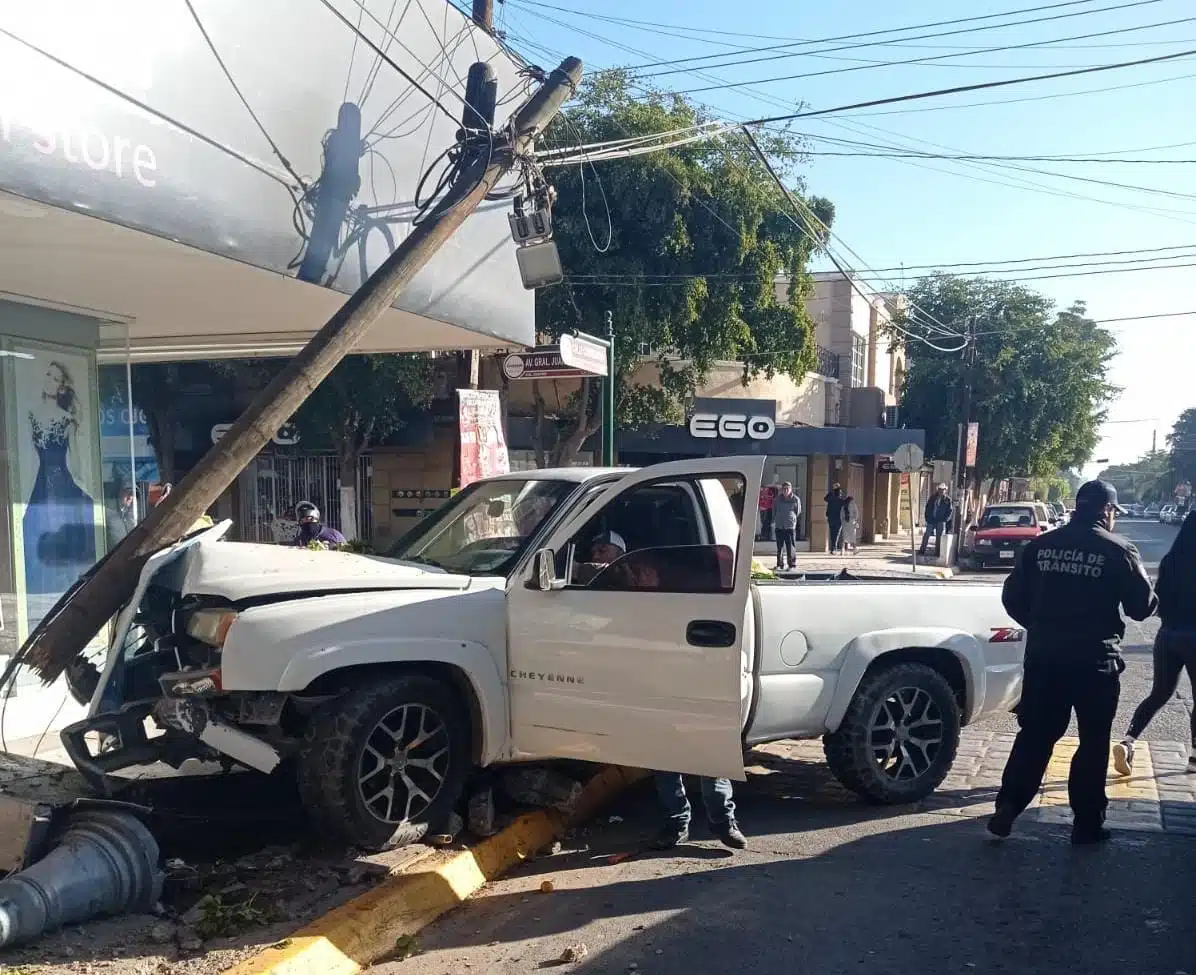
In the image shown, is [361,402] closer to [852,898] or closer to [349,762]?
[349,762]

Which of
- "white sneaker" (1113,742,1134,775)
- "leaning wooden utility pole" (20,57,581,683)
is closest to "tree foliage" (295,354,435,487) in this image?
"leaning wooden utility pole" (20,57,581,683)

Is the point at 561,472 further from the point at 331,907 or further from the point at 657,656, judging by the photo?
the point at 331,907

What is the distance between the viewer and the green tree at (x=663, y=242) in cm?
1833

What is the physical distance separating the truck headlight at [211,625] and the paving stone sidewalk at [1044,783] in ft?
11.6

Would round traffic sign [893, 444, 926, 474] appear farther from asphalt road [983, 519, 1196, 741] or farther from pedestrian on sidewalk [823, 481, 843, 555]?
asphalt road [983, 519, 1196, 741]

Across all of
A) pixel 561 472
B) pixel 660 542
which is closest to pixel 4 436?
pixel 561 472

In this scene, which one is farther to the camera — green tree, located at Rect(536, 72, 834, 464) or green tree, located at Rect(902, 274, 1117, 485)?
green tree, located at Rect(902, 274, 1117, 485)

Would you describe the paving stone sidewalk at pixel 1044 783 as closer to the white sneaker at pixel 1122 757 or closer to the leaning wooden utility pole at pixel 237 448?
the white sneaker at pixel 1122 757

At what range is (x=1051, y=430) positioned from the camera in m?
33.2

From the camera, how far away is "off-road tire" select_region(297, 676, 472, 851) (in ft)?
14.8

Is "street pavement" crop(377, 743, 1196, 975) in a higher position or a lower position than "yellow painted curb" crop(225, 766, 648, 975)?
lower

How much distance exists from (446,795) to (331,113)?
5671 mm

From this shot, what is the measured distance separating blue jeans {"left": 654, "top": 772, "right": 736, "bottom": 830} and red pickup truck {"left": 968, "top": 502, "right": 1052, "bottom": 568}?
18.6 m

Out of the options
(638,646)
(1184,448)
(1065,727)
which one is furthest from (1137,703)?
(1184,448)
